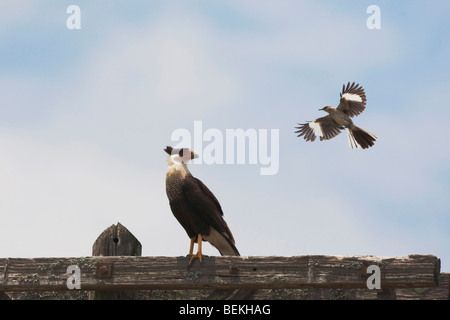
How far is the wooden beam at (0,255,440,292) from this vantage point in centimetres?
456

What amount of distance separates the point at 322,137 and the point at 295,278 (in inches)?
342

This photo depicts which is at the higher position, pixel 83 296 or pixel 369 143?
pixel 369 143

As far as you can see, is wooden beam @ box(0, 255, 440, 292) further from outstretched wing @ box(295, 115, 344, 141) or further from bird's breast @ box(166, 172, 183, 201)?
outstretched wing @ box(295, 115, 344, 141)

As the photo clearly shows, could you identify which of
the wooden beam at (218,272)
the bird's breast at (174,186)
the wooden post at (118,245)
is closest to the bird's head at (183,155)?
the bird's breast at (174,186)

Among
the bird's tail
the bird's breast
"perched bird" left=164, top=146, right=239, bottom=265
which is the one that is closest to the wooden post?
"perched bird" left=164, top=146, right=239, bottom=265

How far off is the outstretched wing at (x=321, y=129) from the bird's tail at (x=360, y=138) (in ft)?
1.81

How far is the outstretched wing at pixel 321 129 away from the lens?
13039 mm

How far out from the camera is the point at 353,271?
461cm

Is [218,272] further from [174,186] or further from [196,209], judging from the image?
[174,186]

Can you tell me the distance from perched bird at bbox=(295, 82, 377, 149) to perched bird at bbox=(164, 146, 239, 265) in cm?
675

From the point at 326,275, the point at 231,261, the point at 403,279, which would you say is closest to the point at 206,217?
the point at 231,261

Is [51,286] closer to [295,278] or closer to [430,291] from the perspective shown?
[295,278]

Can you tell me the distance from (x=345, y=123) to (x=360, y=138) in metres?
0.58

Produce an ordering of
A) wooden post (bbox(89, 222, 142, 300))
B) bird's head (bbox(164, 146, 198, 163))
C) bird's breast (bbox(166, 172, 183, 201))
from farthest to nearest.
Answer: bird's head (bbox(164, 146, 198, 163)), bird's breast (bbox(166, 172, 183, 201)), wooden post (bbox(89, 222, 142, 300))
